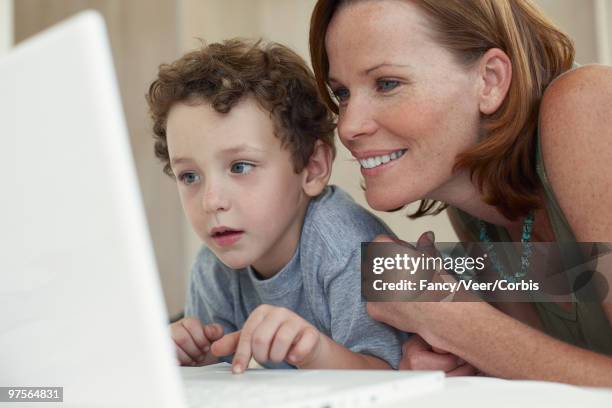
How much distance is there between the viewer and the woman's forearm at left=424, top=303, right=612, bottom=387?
93cm

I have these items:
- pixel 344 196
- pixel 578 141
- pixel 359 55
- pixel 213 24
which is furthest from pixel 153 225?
pixel 578 141

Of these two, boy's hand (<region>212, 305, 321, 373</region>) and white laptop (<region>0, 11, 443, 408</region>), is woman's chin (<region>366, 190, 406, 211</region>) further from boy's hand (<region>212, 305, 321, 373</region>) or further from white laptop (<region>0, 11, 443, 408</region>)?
white laptop (<region>0, 11, 443, 408</region>)

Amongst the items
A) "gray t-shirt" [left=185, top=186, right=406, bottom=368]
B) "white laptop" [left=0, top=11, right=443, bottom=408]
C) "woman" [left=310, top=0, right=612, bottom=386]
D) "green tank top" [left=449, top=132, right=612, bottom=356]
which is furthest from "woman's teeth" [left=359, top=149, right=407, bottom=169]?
"white laptop" [left=0, top=11, right=443, bottom=408]

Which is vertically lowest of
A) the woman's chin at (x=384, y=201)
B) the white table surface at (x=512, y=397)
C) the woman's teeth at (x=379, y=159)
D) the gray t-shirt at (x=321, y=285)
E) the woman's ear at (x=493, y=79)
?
the white table surface at (x=512, y=397)

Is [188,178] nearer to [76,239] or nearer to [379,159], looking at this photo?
[379,159]

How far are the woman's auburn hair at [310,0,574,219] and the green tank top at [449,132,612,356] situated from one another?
5cm

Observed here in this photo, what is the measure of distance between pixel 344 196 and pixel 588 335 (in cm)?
50

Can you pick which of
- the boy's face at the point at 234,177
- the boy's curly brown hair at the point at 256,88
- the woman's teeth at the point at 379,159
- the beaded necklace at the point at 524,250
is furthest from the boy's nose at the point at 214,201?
the beaded necklace at the point at 524,250

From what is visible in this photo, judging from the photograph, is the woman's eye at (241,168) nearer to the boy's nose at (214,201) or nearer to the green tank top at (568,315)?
the boy's nose at (214,201)

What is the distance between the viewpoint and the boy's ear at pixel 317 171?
135 cm

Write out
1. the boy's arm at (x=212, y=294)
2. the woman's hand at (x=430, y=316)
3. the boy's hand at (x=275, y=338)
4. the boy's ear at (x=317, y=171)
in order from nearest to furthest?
the boy's hand at (x=275, y=338) < the woman's hand at (x=430, y=316) < the boy's ear at (x=317, y=171) < the boy's arm at (x=212, y=294)

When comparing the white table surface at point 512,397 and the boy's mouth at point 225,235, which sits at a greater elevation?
the boy's mouth at point 225,235

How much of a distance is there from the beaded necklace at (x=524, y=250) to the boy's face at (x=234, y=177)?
0.37 metres

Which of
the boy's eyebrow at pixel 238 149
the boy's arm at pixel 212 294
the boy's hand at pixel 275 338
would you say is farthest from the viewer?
the boy's arm at pixel 212 294
